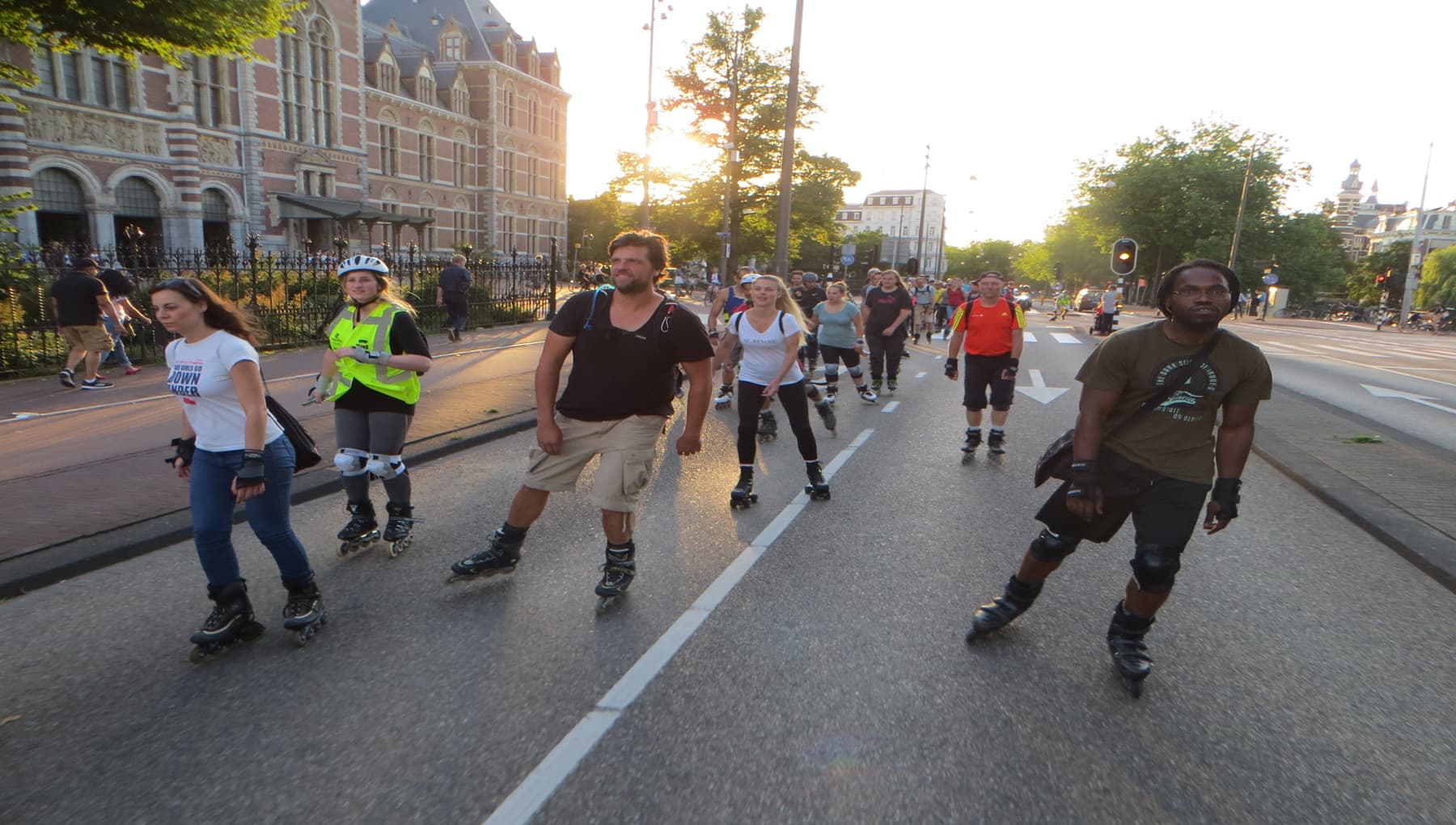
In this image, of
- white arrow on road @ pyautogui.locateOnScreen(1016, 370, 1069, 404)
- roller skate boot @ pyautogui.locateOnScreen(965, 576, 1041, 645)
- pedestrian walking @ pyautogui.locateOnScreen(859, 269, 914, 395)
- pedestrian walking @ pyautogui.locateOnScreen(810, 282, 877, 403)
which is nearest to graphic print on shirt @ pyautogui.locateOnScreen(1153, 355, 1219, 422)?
roller skate boot @ pyautogui.locateOnScreen(965, 576, 1041, 645)

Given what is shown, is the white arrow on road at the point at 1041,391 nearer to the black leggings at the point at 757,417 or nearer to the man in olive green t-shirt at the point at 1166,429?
the black leggings at the point at 757,417

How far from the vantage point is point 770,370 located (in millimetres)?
6570

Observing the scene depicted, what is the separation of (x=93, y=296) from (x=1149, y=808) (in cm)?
1222

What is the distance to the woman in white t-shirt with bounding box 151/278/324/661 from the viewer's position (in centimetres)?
339

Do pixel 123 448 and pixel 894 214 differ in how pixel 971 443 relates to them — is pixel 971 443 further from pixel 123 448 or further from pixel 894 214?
pixel 894 214

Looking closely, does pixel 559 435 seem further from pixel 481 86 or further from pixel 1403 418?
pixel 481 86

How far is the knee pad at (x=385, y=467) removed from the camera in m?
4.84

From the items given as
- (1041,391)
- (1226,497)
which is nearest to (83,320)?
(1226,497)

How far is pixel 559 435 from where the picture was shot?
411cm

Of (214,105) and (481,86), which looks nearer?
(214,105)

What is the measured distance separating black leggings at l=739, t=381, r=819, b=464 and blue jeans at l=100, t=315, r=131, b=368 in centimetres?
929

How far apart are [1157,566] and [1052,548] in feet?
1.42

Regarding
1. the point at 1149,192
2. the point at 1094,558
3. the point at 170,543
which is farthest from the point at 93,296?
the point at 1149,192

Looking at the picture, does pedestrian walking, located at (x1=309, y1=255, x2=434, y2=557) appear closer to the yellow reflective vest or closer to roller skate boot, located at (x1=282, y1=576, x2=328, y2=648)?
the yellow reflective vest
